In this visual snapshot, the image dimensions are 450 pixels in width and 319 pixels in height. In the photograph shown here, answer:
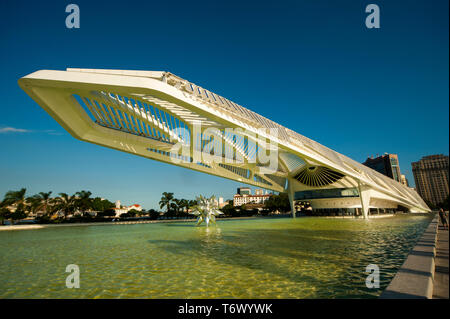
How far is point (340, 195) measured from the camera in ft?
113

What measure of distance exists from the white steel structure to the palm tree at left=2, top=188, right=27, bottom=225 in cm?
2119

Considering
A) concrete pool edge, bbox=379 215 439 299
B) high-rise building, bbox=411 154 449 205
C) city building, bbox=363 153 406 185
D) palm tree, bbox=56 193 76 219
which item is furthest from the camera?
city building, bbox=363 153 406 185

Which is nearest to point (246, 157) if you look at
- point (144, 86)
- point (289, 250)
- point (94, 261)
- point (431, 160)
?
point (144, 86)

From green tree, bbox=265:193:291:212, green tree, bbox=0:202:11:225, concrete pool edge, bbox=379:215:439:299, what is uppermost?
concrete pool edge, bbox=379:215:439:299

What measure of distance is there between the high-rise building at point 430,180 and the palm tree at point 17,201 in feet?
321

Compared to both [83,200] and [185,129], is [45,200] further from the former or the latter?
[185,129]

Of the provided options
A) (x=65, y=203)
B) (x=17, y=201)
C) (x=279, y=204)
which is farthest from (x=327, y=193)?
(x=17, y=201)

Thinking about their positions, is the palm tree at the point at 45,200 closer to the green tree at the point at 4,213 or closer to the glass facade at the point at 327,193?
the green tree at the point at 4,213

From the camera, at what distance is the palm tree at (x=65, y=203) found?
34.7 m

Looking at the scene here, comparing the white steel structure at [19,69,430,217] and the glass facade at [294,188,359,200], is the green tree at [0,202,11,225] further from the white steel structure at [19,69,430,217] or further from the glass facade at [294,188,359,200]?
the glass facade at [294,188,359,200]

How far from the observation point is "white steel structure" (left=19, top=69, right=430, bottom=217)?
466 inches

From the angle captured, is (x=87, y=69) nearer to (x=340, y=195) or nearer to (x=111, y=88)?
(x=111, y=88)

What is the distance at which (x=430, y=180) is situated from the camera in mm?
80812

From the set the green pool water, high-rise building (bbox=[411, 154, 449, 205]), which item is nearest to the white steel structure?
the green pool water
